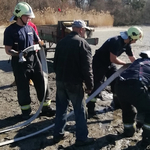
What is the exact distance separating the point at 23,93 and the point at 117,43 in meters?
1.90

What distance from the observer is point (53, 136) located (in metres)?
3.71

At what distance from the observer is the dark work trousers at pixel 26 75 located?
167 inches

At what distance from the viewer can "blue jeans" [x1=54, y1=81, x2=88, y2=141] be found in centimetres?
343

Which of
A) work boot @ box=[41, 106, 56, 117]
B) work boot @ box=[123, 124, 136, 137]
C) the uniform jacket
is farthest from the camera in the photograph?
work boot @ box=[41, 106, 56, 117]

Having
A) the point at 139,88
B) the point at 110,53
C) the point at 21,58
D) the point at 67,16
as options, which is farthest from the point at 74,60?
the point at 67,16

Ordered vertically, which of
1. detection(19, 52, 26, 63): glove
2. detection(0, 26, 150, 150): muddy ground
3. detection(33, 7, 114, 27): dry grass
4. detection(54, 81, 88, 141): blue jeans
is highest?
detection(33, 7, 114, 27): dry grass

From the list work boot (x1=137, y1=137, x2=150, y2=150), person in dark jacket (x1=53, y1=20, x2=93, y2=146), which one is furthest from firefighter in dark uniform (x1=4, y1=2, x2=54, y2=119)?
work boot (x1=137, y1=137, x2=150, y2=150)

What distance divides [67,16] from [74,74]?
17.8 metres

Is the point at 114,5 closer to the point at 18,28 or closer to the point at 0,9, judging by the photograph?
the point at 0,9

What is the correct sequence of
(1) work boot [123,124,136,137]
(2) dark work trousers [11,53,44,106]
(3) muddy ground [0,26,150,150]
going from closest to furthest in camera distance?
(3) muddy ground [0,26,150,150], (1) work boot [123,124,136,137], (2) dark work trousers [11,53,44,106]

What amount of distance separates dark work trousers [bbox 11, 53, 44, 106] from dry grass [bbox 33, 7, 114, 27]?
14897mm

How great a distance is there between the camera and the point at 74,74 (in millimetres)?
3361

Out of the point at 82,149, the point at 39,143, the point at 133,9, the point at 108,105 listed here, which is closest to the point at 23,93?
the point at 39,143

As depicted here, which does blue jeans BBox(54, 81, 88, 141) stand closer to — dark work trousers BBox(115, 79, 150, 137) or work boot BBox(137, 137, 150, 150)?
dark work trousers BBox(115, 79, 150, 137)
